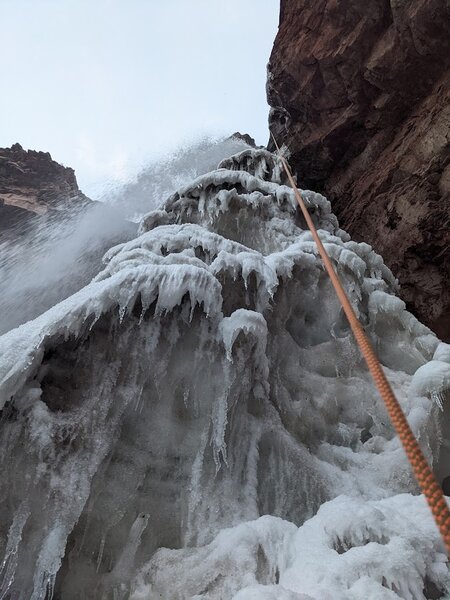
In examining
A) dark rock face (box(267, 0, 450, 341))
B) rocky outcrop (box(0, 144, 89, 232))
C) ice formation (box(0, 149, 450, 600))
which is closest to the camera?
ice formation (box(0, 149, 450, 600))

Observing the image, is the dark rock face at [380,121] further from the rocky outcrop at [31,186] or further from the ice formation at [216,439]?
the rocky outcrop at [31,186]

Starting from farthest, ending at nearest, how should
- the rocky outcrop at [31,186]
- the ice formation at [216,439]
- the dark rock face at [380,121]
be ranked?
the rocky outcrop at [31,186], the dark rock face at [380,121], the ice formation at [216,439]

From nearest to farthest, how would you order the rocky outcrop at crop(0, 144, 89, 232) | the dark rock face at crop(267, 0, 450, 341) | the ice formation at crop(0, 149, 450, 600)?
the ice formation at crop(0, 149, 450, 600) → the dark rock face at crop(267, 0, 450, 341) → the rocky outcrop at crop(0, 144, 89, 232)

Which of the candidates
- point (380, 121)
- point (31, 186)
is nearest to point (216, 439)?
point (380, 121)

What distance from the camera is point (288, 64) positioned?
37.1 ft

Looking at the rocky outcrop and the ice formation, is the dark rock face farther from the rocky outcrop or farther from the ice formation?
the rocky outcrop

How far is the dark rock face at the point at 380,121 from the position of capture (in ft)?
25.6

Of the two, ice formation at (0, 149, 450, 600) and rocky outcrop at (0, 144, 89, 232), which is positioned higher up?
rocky outcrop at (0, 144, 89, 232)

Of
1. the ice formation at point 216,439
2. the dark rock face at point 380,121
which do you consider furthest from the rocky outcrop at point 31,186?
the ice formation at point 216,439

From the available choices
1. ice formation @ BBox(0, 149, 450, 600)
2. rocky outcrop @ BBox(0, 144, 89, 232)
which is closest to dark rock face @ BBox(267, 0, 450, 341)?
ice formation @ BBox(0, 149, 450, 600)

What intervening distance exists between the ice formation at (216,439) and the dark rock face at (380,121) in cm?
188

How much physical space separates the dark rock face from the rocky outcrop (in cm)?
1070

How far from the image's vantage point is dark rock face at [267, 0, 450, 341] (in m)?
7.80

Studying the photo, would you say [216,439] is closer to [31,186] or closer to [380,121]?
[380,121]
